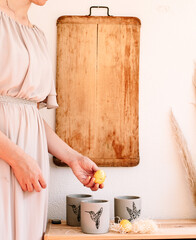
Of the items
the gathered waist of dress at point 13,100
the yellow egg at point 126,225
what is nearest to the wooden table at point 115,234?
the yellow egg at point 126,225

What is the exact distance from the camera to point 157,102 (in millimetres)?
1698

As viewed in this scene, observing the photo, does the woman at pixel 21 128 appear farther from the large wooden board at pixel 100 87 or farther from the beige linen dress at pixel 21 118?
the large wooden board at pixel 100 87

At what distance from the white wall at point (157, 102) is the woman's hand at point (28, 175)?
57 centimetres

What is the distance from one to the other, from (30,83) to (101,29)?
0.68 meters

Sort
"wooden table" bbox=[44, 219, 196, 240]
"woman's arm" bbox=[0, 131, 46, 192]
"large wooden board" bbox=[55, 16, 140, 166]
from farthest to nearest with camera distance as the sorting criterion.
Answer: "large wooden board" bbox=[55, 16, 140, 166] < "wooden table" bbox=[44, 219, 196, 240] < "woman's arm" bbox=[0, 131, 46, 192]

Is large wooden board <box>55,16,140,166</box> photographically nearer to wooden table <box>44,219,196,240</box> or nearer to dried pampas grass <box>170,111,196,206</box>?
dried pampas grass <box>170,111,196,206</box>

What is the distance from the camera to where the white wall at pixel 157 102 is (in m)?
1.66

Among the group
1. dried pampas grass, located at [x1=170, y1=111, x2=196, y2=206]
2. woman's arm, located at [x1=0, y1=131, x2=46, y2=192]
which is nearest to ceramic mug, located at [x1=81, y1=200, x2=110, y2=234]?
woman's arm, located at [x1=0, y1=131, x2=46, y2=192]

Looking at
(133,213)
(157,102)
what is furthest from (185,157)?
(133,213)

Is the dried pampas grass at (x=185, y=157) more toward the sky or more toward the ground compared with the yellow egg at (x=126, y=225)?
more toward the sky

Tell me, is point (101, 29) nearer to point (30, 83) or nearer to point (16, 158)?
point (30, 83)

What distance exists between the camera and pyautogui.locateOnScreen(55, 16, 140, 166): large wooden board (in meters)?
1.63

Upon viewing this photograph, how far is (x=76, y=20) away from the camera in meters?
1.65

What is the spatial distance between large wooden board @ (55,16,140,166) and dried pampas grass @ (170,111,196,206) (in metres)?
0.20
